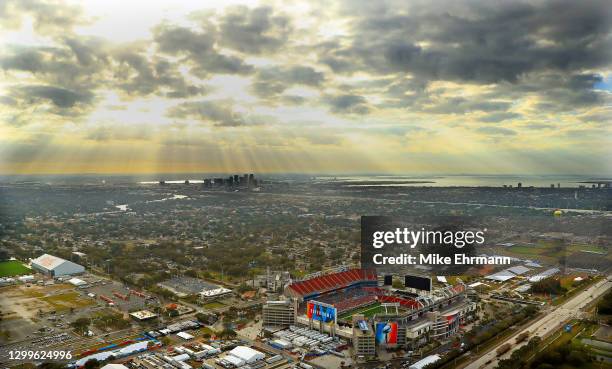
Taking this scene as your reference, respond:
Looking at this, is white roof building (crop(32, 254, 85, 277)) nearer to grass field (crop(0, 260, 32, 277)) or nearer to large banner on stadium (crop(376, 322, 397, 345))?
grass field (crop(0, 260, 32, 277))

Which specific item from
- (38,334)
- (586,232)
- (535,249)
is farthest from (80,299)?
(586,232)

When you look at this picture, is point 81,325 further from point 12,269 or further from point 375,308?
point 12,269

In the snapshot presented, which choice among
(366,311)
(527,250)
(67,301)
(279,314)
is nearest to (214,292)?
(279,314)

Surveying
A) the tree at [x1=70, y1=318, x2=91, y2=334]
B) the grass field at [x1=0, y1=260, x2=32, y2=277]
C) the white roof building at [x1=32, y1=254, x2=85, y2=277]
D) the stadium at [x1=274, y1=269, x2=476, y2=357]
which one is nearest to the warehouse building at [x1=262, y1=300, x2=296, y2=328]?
the stadium at [x1=274, y1=269, x2=476, y2=357]

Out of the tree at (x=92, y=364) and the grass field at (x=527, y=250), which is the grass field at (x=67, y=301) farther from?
the grass field at (x=527, y=250)

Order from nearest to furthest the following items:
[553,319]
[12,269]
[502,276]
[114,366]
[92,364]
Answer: [114,366]
[92,364]
[553,319]
[502,276]
[12,269]

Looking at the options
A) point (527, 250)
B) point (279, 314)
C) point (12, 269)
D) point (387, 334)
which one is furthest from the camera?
point (527, 250)

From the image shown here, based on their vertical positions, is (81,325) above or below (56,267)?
below
